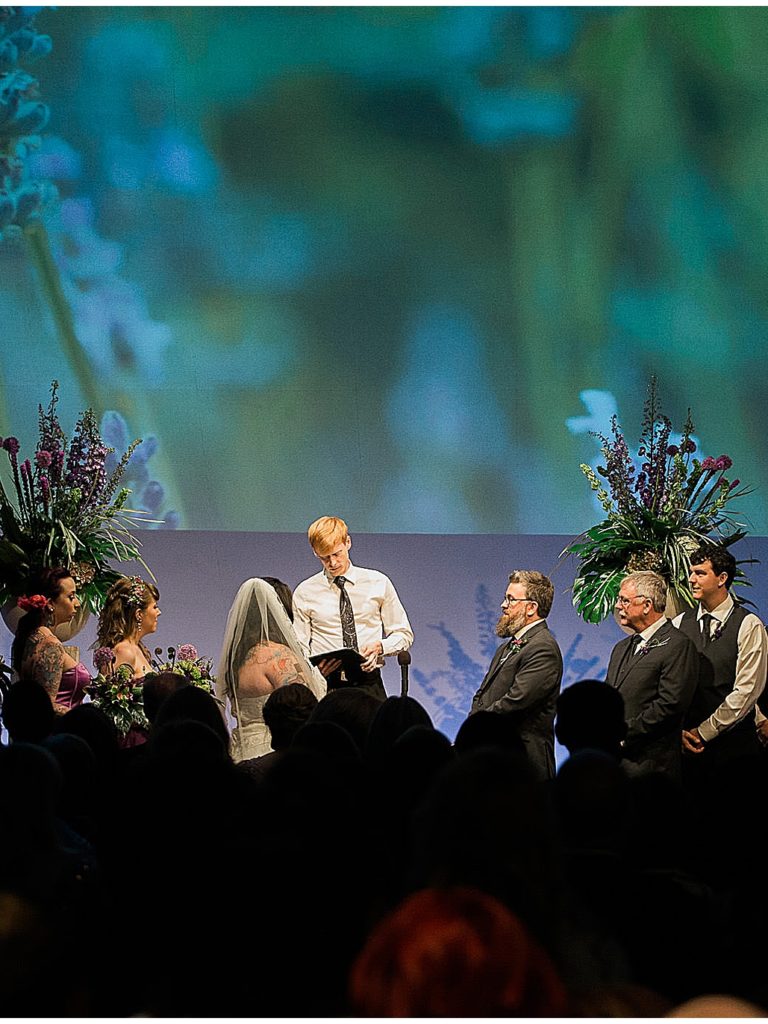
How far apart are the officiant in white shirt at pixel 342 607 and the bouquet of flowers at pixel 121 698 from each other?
877 mm

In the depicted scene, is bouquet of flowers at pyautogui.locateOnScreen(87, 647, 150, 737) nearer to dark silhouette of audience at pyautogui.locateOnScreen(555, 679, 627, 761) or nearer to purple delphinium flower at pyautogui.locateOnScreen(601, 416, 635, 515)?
dark silhouette of audience at pyautogui.locateOnScreen(555, 679, 627, 761)

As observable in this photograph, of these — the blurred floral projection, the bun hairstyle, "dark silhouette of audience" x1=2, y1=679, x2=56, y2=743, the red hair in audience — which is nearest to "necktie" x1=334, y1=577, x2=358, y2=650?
the bun hairstyle

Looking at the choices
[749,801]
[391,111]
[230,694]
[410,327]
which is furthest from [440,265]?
[749,801]

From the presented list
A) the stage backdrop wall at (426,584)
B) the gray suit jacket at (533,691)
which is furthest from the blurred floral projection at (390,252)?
the gray suit jacket at (533,691)

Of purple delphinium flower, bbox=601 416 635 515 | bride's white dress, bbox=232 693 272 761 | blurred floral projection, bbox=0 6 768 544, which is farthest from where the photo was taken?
blurred floral projection, bbox=0 6 768 544

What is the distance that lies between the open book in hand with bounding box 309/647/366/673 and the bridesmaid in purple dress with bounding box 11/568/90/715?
0.96 m

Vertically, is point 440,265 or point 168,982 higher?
point 440,265

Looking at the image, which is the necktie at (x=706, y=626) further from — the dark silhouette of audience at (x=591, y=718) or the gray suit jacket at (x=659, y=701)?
the dark silhouette of audience at (x=591, y=718)

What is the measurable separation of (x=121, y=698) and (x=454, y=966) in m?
3.77

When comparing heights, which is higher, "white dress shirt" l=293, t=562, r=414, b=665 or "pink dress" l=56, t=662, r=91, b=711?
"white dress shirt" l=293, t=562, r=414, b=665

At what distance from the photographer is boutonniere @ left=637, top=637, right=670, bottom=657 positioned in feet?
16.1

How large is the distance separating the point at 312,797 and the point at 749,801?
3.79 feet

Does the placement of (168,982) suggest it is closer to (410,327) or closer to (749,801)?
(749,801)

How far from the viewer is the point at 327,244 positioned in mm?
8336
